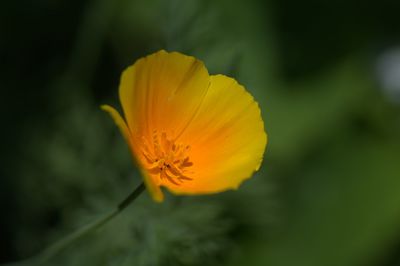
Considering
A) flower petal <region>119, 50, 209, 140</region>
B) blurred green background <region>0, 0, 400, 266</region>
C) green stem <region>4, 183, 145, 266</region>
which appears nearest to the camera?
flower petal <region>119, 50, 209, 140</region>

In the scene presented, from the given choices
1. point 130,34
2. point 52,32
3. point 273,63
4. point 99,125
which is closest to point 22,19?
point 52,32

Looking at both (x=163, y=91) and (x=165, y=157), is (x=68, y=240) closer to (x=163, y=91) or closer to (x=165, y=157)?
(x=165, y=157)

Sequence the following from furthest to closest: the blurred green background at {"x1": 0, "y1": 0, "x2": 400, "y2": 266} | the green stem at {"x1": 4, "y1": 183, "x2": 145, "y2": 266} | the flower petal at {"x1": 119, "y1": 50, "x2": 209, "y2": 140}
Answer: the blurred green background at {"x1": 0, "y1": 0, "x2": 400, "y2": 266} < the green stem at {"x1": 4, "y1": 183, "x2": 145, "y2": 266} < the flower petal at {"x1": 119, "y1": 50, "x2": 209, "y2": 140}

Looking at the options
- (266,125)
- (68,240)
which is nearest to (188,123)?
(68,240)

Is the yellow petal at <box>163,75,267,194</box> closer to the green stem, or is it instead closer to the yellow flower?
the yellow flower

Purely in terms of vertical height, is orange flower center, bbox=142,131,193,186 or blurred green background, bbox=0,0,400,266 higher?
blurred green background, bbox=0,0,400,266

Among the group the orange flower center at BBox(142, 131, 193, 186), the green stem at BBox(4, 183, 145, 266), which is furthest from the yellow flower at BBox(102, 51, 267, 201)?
the green stem at BBox(4, 183, 145, 266)

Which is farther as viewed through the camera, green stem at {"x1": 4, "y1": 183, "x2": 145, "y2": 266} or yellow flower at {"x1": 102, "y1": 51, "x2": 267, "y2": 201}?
A: green stem at {"x1": 4, "y1": 183, "x2": 145, "y2": 266}
